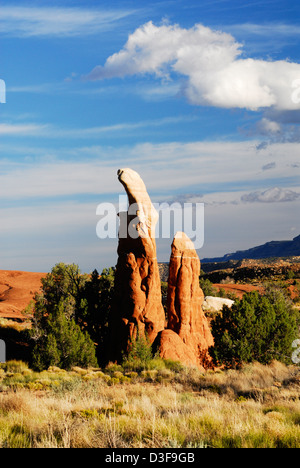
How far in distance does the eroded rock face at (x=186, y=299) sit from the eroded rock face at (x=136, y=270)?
4.32 feet

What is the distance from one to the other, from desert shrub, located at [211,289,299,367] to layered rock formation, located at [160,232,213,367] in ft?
3.13

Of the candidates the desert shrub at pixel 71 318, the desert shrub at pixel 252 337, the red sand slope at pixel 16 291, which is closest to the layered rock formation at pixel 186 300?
the desert shrub at pixel 252 337

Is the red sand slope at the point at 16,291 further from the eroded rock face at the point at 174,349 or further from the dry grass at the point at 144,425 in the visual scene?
the dry grass at the point at 144,425

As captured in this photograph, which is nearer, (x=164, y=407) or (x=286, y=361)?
(x=164, y=407)

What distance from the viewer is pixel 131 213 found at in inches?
872

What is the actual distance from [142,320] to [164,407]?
13.1 m

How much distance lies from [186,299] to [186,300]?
0.05 meters

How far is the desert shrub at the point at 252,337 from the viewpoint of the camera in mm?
22688

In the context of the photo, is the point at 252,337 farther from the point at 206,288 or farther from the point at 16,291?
the point at 16,291

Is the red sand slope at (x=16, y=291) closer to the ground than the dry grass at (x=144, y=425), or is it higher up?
closer to the ground

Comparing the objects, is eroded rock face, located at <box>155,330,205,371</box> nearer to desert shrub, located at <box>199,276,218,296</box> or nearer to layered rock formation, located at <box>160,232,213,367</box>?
layered rock formation, located at <box>160,232,213,367</box>

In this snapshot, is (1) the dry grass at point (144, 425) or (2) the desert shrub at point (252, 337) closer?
(1) the dry grass at point (144, 425)
